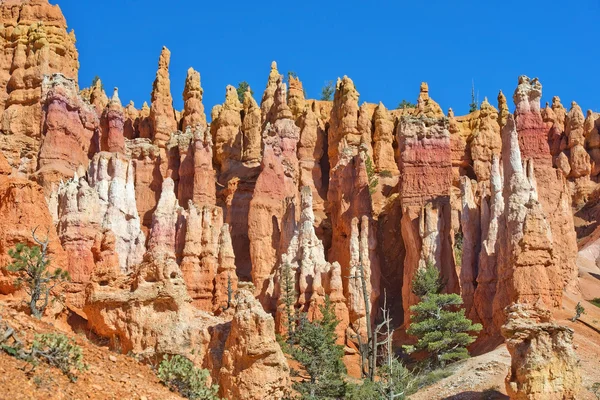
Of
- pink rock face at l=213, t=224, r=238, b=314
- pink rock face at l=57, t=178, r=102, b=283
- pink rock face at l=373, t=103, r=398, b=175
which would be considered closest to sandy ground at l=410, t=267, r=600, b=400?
pink rock face at l=213, t=224, r=238, b=314

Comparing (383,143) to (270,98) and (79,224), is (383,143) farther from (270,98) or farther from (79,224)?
(79,224)

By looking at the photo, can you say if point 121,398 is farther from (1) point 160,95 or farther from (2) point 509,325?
(1) point 160,95

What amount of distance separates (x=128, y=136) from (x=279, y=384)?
50.0m

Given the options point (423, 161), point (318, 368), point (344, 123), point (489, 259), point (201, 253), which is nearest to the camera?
point (318, 368)

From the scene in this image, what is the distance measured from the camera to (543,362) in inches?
950

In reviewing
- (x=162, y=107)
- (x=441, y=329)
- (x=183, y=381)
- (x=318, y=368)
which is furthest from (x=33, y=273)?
(x=162, y=107)

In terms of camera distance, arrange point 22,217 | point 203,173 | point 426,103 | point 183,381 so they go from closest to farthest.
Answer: point 183,381, point 22,217, point 203,173, point 426,103

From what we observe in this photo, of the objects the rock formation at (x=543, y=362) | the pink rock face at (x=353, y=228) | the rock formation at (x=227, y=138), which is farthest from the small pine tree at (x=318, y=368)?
the rock formation at (x=227, y=138)

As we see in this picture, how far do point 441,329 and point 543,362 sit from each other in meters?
13.2

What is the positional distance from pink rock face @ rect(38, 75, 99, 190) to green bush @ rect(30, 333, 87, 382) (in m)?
35.9

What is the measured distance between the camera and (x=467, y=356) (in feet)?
115

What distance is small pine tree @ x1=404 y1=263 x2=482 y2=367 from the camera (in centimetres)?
3597

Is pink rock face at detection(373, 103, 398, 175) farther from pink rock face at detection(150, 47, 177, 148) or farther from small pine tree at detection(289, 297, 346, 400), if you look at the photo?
small pine tree at detection(289, 297, 346, 400)

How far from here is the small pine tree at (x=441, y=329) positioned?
35969mm
